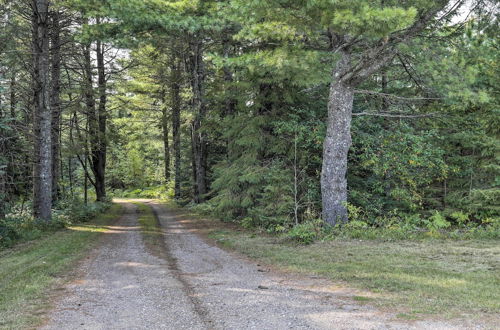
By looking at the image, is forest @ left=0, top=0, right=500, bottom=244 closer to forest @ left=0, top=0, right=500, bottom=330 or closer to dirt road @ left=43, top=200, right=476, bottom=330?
forest @ left=0, top=0, right=500, bottom=330

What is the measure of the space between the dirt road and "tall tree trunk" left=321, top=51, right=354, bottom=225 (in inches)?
152

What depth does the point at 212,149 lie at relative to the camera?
77.8ft

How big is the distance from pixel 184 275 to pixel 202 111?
15555 millimetres

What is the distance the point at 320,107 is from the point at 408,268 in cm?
821

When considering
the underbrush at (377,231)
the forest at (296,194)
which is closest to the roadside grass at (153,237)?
the forest at (296,194)

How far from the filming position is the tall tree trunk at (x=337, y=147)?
1118 centimetres

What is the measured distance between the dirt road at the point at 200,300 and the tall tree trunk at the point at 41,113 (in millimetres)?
6338

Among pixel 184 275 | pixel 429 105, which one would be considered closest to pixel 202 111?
pixel 429 105

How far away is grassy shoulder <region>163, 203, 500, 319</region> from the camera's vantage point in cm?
498

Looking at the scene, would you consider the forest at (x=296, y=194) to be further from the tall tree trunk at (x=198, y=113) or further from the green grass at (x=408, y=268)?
the tall tree trunk at (x=198, y=113)

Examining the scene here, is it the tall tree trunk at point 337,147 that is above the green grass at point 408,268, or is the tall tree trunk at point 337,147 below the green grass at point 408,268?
above

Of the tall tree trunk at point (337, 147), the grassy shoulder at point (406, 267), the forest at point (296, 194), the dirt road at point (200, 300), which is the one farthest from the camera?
the tall tree trunk at point (337, 147)

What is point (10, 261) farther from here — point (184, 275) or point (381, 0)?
point (381, 0)

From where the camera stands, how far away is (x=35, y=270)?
744cm
